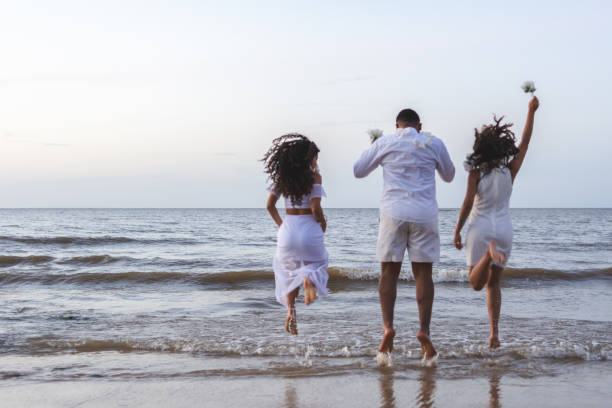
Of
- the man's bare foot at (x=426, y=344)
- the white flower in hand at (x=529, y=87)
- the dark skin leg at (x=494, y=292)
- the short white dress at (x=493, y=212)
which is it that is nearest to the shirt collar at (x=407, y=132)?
the short white dress at (x=493, y=212)

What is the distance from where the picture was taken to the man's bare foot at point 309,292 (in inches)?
188

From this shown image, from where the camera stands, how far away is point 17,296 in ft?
30.7

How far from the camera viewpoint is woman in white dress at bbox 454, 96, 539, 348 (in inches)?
181

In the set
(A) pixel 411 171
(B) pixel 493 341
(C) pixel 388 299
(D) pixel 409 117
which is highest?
(D) pixel 409 117

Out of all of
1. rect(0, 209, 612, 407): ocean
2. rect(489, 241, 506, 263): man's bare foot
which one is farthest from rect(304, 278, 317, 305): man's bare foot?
rect(489, 241, 506, 263): man's bare foot

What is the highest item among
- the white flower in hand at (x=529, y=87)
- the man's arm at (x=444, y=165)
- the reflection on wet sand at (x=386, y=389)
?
the white flower in hand at (x=529, y=87)

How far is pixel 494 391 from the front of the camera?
3.89 metres

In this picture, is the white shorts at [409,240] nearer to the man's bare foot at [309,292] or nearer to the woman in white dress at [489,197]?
the woman in white dress at [489,197]

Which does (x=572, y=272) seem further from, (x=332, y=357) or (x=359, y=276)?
(x=332, y=357)

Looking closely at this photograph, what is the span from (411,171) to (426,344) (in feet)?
4.63

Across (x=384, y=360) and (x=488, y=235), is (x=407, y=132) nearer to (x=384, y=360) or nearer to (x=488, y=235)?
(x=488, y=235)

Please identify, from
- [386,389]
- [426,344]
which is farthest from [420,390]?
[426,344]

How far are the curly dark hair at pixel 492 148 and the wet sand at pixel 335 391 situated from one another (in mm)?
1660

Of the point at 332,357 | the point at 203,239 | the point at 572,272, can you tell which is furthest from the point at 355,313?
the point at 203,239
